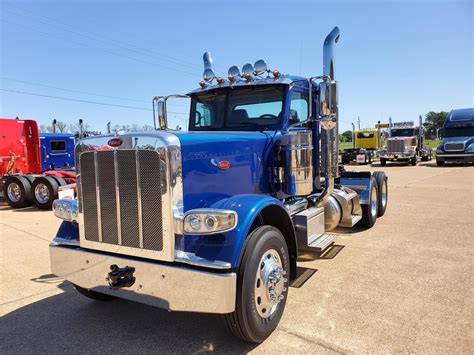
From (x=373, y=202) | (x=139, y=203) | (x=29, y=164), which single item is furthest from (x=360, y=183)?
(x=29, y=164)

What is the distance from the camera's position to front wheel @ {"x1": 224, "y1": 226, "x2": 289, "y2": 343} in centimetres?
281

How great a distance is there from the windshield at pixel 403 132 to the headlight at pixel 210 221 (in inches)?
1054

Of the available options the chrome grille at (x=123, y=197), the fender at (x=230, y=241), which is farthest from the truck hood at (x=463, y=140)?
the chrome grille at (x=123, y=197)

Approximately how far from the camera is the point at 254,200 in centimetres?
317

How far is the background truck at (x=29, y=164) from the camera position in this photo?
10602 mm

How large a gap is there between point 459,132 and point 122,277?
1010 inches

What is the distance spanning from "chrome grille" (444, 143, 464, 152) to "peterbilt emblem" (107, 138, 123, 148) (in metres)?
24.5

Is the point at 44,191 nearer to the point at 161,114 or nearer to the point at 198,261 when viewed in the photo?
the point at 161,114

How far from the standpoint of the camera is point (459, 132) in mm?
23500

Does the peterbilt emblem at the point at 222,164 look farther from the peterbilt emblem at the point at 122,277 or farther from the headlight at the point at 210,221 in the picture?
the peterbilt emblem at the point at 122,277

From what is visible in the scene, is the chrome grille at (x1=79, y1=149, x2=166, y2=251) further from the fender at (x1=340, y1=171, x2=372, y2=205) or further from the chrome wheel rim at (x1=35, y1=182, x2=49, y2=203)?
the chrome wheel rim at (x1=35, y1=182, x2=49, y2=203)

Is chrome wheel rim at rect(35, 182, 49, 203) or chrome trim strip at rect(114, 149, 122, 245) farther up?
chrome trim strip at rect(114, 149, 122, 245)

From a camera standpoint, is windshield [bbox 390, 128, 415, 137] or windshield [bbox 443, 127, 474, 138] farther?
windshield [bbox 390, 128, 415, 137]

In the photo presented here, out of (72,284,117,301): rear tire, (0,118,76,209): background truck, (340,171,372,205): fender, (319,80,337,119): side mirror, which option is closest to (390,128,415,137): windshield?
(340,171,372,205): fender
